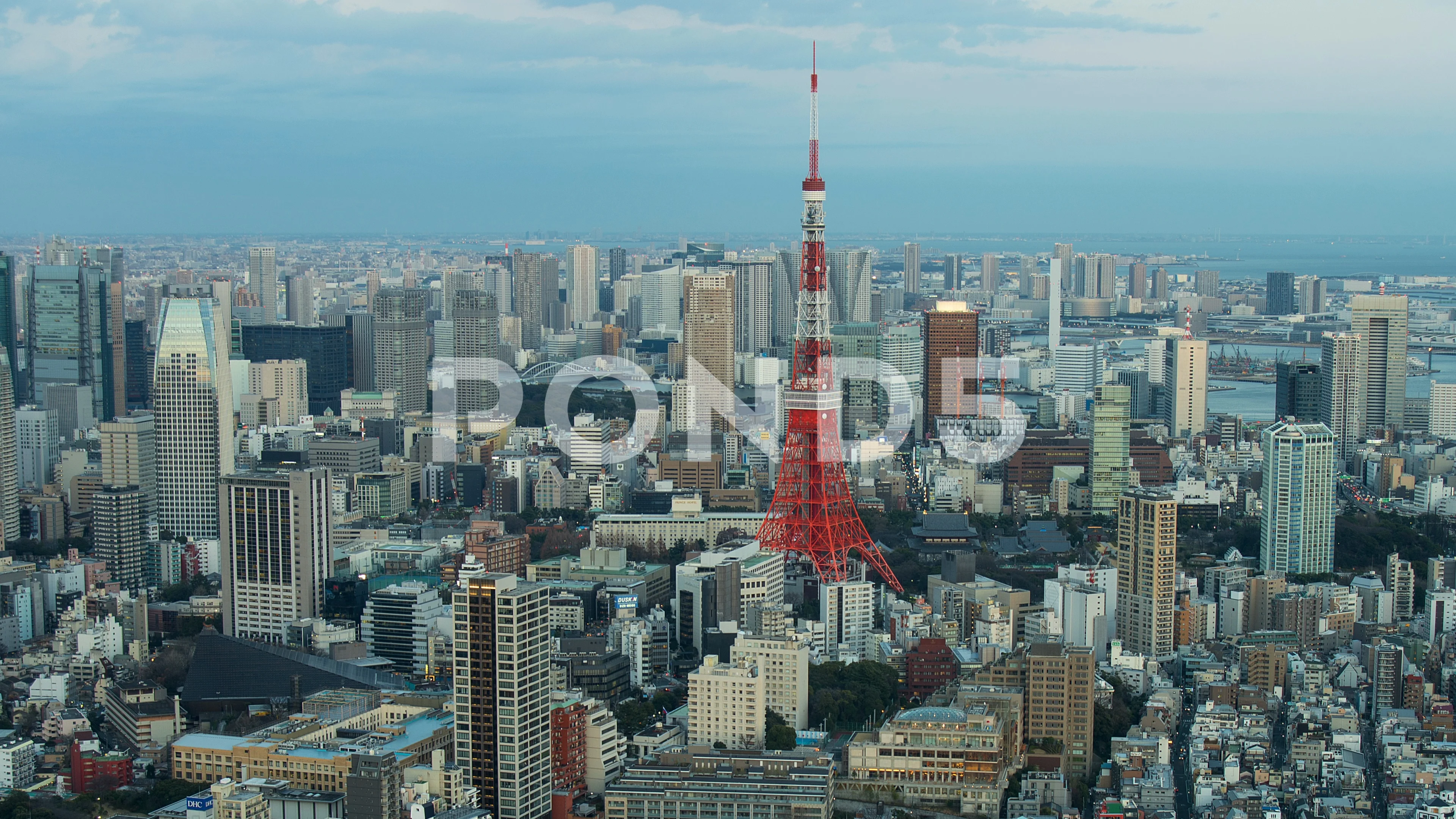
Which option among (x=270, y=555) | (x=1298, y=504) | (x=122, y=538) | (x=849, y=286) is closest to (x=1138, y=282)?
(x=849, y=286)

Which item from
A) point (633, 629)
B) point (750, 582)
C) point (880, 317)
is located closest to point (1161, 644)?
point (750, 582)

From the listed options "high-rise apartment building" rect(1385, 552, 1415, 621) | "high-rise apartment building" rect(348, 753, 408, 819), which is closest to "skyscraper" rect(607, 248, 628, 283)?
"high-rise apartment building" rect(1385, 552, 1415, 621)

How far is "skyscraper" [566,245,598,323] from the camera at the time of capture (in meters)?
35.0

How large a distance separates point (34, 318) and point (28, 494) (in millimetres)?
7501

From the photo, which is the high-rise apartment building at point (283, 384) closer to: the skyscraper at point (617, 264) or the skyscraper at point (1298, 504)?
the skyscraper at point (1298, 504)

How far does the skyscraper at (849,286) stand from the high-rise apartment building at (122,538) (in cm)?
1595

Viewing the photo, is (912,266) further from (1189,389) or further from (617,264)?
(1189,389)

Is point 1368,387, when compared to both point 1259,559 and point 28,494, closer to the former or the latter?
point 1259,559

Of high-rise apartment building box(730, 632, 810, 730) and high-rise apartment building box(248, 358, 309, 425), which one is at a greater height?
high-rise apartment building box(248, 358, 309, 425)

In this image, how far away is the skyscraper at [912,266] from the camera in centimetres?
3644

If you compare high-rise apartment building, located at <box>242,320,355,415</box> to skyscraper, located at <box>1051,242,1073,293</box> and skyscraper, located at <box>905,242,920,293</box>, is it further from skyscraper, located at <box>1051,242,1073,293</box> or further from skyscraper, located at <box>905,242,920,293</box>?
skyscraper, located at <box>1051,242,1073,293</box>

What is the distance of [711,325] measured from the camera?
2508cm

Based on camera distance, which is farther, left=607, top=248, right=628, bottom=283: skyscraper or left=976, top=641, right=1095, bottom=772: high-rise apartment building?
left=607, top=248, right=628, bottom=283: skyscraper

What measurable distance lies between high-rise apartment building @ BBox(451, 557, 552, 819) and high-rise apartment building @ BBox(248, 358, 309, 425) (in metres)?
15.2
